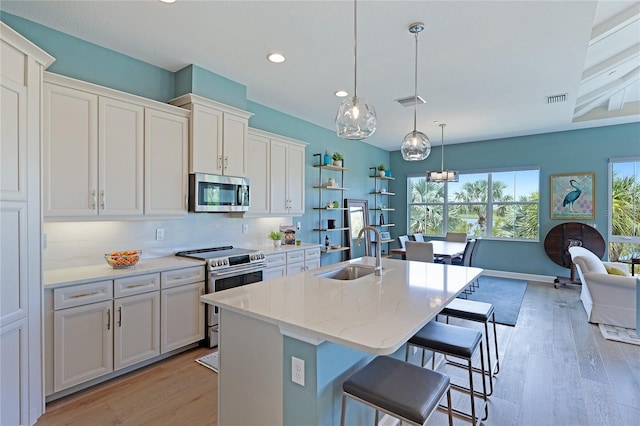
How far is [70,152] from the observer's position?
2.54 metres

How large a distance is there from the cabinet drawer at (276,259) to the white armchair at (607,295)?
12.2 ft

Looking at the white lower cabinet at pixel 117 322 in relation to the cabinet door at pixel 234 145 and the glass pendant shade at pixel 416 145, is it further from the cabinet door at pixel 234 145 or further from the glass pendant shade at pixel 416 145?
the glass pendant shade at pixel 416 145

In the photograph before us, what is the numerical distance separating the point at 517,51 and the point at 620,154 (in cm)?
426

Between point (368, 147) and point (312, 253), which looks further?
point (368, 147)

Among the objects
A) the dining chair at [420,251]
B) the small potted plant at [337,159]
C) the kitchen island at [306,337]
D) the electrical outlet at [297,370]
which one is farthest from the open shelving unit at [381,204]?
the electrical outlet at [297,370]

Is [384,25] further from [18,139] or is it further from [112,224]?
[112,224]

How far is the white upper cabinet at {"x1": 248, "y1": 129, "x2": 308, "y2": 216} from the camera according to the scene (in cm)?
414

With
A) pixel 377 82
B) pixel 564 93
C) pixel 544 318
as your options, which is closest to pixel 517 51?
pixel 377 82

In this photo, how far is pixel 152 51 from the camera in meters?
3.03

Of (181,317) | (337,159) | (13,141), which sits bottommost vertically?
(181,317)

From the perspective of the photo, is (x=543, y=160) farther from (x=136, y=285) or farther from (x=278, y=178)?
(x=136, y=285)

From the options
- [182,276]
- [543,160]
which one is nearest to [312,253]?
[182,276]

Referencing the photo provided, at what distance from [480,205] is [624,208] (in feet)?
7.50

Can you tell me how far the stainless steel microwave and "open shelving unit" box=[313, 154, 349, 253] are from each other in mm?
1895
